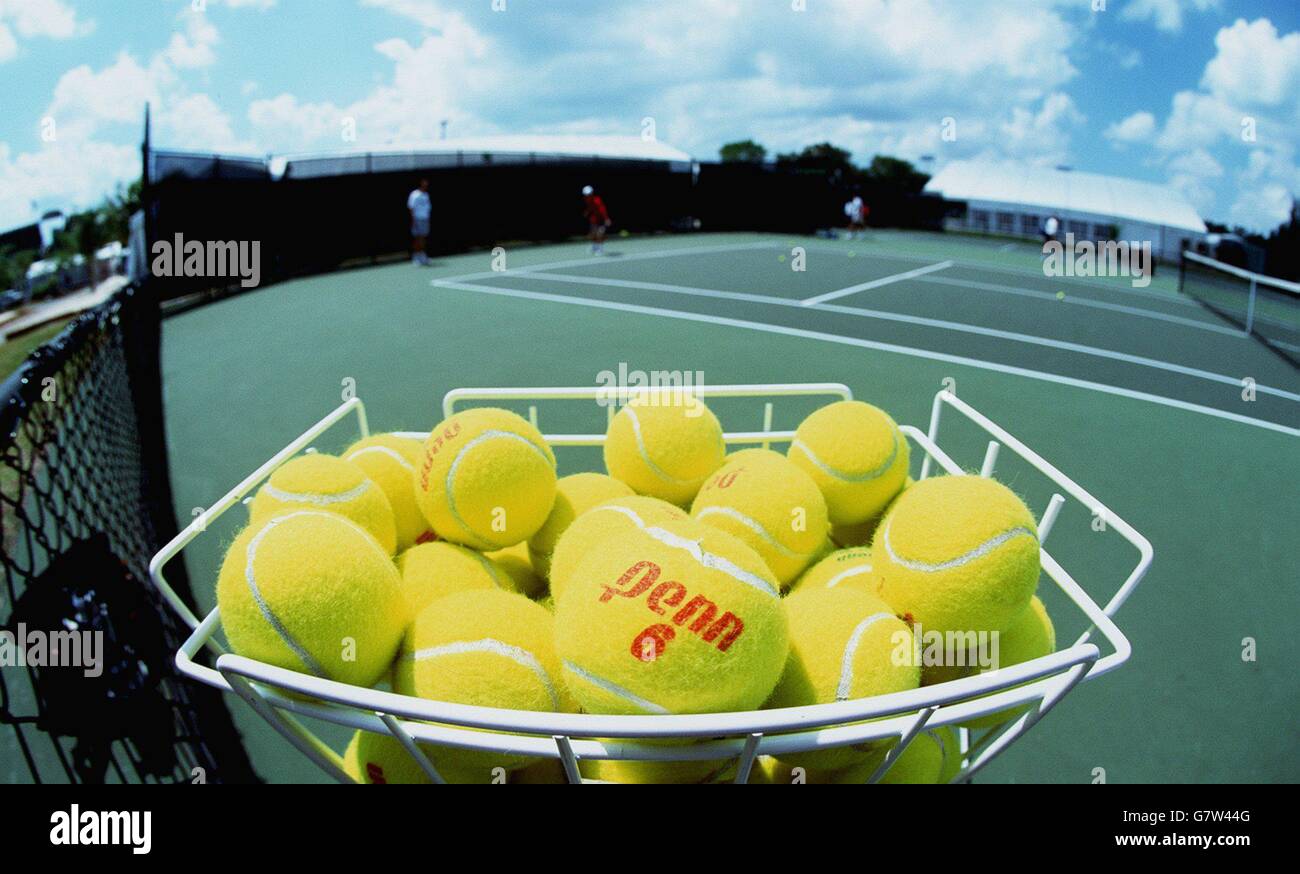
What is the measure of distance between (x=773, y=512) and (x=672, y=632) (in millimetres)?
588

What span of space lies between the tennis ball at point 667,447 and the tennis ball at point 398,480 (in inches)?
19.4

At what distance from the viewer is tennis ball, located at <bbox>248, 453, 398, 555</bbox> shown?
150 centimetres

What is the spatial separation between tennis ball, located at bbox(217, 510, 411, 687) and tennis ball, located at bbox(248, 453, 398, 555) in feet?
0.66

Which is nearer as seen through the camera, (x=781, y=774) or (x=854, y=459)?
(x=781, y=774)

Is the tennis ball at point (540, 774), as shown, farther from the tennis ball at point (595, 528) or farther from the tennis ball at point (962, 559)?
the tennis ball at point (962, 559)

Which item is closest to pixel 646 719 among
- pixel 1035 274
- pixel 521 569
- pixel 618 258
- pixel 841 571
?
pixel 841 571

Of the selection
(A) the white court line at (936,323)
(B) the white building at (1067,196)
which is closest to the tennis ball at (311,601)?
(A) the white court line at (936,323)

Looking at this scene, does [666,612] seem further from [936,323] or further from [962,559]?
[936,323]

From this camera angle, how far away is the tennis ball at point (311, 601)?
3.77 feet

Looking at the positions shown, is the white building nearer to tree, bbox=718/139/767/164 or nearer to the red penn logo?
tree, bbox=718/139/767/164

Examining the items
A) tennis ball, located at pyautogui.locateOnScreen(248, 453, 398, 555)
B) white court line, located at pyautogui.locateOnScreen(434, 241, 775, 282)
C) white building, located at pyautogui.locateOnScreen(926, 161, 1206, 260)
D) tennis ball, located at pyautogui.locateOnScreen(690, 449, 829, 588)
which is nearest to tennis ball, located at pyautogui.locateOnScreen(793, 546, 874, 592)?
tennis ball, located at pyautogui.locateOnScreen(690, 449, 829, 588)

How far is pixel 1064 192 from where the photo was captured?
196ft
